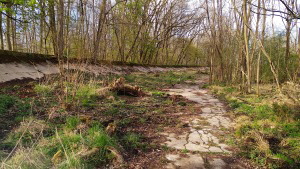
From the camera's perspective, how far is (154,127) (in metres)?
3.73

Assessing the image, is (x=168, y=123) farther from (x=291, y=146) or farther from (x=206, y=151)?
(x=291, y=146)

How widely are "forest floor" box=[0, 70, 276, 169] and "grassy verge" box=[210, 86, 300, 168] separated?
0.68 ft

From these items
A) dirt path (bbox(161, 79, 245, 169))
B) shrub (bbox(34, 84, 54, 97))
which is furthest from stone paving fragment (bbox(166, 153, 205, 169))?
shrub (bbox(34, 84, 54, 97))

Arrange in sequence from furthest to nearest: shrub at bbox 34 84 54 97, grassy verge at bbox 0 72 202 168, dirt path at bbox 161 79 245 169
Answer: shrub at bbox 34 84 54 97
dirt path at bbox 161 79 245 169
grassy verge at bbox 0 72 202 168

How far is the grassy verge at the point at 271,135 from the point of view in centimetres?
253

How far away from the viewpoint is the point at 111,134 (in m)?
3.12

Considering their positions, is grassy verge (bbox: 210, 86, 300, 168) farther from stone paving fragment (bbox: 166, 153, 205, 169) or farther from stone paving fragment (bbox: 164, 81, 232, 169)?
stone paving fragment (bbox: 166, 153, 205, 169)

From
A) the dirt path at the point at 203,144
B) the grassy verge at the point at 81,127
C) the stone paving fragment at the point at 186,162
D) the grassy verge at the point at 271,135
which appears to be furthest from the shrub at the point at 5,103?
the grassy verge at the point at 271,135

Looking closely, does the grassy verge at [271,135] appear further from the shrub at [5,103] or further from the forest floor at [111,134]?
the shrub at [5,103]

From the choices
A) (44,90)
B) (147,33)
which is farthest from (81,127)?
(147,33)

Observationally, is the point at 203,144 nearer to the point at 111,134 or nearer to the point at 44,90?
the point at 111,134

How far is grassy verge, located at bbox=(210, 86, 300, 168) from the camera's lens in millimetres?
2529

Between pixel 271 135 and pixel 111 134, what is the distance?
7.95ft

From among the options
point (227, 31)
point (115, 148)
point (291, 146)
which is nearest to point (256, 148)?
point (291, 146)
